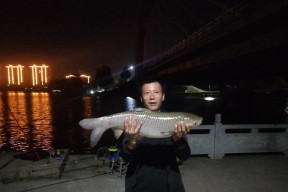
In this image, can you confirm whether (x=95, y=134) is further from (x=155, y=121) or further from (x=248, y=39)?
(x=248, y=39)

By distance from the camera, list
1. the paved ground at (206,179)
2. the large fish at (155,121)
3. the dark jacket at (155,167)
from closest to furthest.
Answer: the dark jacket at (155,167) → the large fish at (155,121) → the paved ground at (206,179)

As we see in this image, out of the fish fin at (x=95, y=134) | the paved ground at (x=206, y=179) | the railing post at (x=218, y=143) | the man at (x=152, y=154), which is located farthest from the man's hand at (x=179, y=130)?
the railing post at (x=218, y=143)

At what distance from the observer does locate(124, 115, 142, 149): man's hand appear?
288 cm

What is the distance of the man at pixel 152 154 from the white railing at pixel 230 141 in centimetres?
493

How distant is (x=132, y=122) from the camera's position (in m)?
3.05

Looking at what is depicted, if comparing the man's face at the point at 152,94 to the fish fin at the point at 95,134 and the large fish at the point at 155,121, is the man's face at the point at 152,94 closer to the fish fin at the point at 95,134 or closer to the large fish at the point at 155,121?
the large fish at the point at 155,121

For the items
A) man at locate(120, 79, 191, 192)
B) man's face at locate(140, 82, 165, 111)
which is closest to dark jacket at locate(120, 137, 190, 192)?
man at locate(120, 79, 191, 192)

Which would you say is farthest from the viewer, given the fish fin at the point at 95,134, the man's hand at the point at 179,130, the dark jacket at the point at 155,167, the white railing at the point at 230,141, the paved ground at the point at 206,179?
the white railing at the point at 230,141

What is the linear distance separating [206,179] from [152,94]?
4083mm

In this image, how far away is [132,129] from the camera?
2.98m

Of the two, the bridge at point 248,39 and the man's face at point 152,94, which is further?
the bridge at point 248,39

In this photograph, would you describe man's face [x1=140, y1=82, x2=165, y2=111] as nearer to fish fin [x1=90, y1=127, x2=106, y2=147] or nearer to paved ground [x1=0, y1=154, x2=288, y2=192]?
fish fin [x1=90, y1=127, x2=106, y2=147]

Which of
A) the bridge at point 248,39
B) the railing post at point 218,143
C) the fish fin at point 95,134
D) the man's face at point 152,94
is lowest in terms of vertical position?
the railing post at point 218,143

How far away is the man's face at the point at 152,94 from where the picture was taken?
3.00 metres
